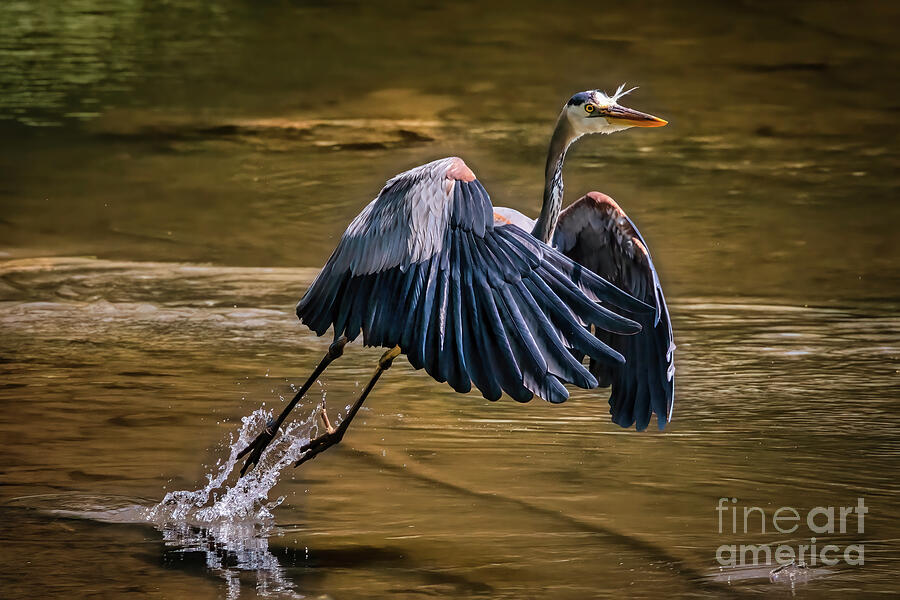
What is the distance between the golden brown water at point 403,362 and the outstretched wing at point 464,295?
0.65 meters

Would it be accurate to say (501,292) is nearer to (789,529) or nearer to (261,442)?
(789,529)

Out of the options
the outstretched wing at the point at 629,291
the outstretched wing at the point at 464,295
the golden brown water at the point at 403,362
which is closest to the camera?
the outstretched wing at the point at 464,295

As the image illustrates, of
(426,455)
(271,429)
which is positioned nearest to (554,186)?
(426,455)

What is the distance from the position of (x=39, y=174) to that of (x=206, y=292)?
→ 11.1 ft

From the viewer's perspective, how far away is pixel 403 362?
751 cm

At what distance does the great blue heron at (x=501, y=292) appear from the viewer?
4.41 m

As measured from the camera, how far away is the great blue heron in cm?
441

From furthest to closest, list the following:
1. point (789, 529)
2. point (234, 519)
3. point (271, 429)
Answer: point (271, 429), point (234, 519), point (789, 529)

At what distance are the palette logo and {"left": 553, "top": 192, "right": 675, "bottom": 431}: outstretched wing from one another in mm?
486

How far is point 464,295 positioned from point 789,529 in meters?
1.37

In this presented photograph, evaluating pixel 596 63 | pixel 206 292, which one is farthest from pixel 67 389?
pixel 596 63

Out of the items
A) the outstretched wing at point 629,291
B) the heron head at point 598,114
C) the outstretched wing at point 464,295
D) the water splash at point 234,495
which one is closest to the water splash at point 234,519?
the water splash at point 234,495

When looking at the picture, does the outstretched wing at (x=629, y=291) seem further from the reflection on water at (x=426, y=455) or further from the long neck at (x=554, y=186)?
the reflection on water at (x=426, y=455)

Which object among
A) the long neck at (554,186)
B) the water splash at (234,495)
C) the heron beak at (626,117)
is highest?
the heron beak at (626,117)
